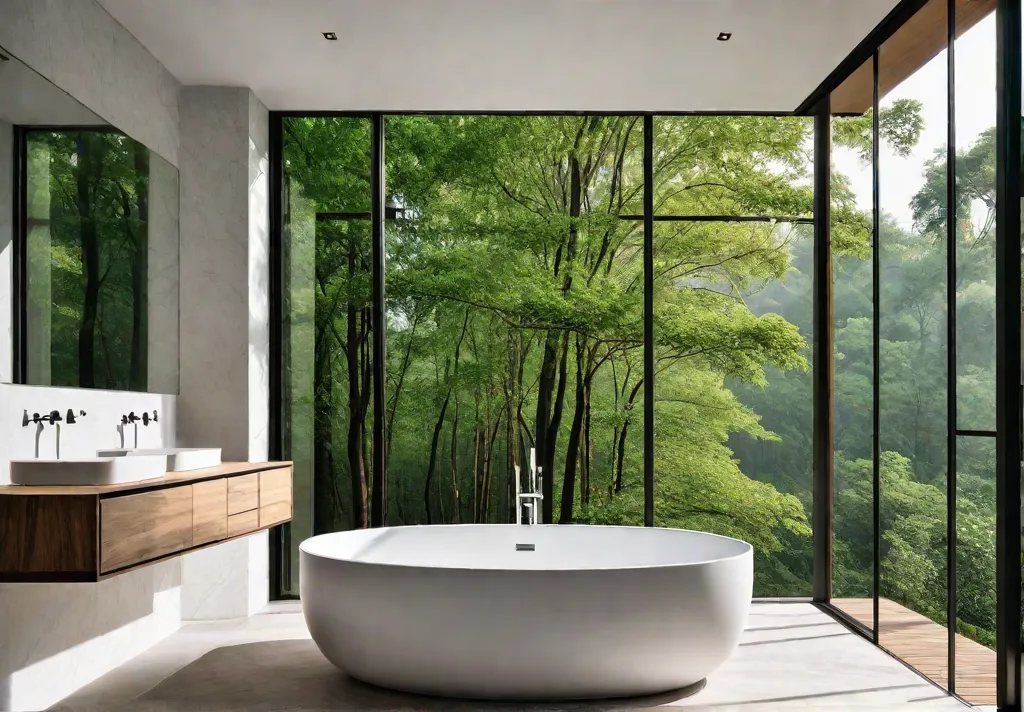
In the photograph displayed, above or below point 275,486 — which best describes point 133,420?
above

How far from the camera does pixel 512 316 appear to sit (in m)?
6.49

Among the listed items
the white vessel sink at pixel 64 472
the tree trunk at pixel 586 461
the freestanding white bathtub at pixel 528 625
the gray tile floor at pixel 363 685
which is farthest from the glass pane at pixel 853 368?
the white vessel sink at pixel 64 472

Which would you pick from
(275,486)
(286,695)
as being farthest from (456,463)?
(286,695)

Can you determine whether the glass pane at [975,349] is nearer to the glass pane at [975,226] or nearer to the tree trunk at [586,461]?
the glass pane at [975,226]

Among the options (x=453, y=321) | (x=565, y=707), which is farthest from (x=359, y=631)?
A: (x=453, y=321)

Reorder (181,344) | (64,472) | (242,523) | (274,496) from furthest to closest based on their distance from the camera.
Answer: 1. (181,344)
2. (274,496)
3. (242,523)
4. (64,472)

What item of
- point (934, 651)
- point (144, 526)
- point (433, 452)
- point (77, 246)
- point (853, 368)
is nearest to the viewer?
point (144, 526)

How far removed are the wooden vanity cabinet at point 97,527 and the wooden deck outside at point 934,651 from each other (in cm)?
295

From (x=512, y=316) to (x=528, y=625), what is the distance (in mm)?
3563

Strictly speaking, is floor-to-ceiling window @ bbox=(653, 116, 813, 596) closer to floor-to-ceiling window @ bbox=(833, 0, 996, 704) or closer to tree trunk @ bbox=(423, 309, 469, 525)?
tree trunk @ bbox=(423, 309, 469, 525)

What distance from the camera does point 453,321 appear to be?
646 centimetres

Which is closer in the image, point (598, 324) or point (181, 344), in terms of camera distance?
point (181, 344)

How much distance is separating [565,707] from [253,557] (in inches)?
87.7

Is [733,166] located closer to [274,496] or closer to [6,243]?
[274,496]
